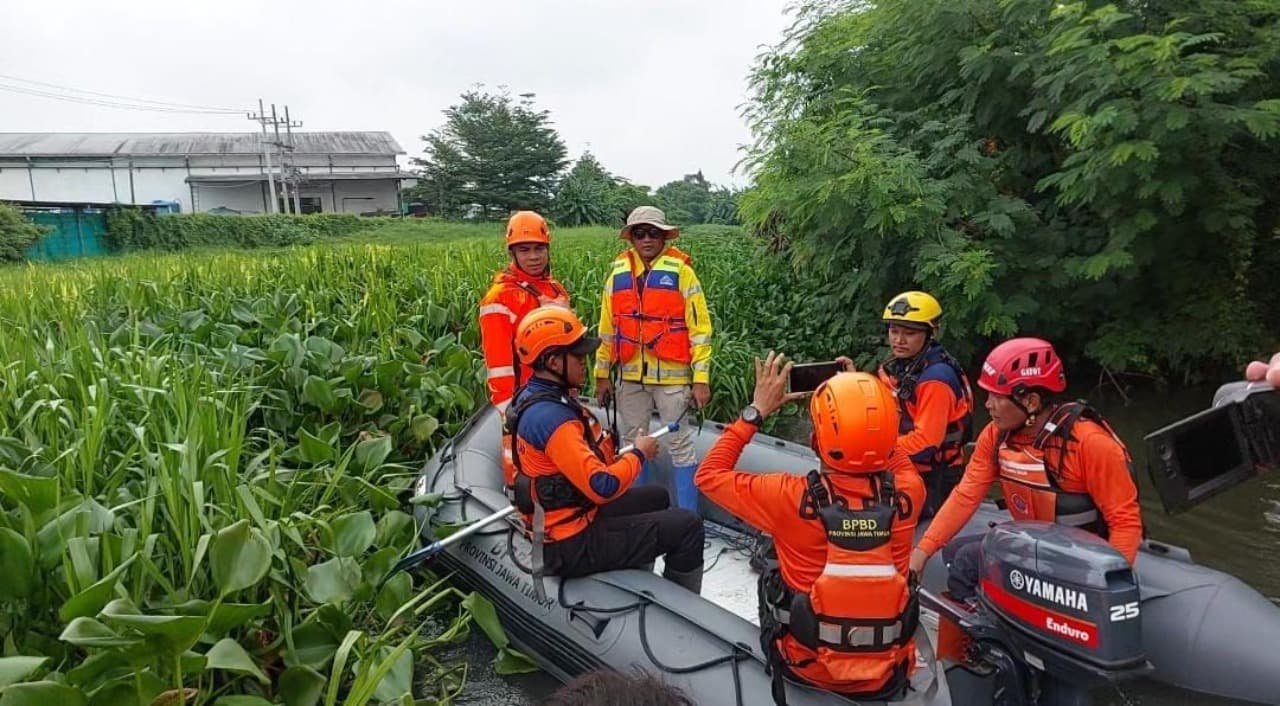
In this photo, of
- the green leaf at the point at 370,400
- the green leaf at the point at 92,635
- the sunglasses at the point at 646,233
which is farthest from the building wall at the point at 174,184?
the green leaf at the point at 92,635

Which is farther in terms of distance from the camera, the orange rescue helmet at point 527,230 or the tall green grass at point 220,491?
the orange rescue helmet at point 527,230

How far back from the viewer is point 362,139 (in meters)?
38.1

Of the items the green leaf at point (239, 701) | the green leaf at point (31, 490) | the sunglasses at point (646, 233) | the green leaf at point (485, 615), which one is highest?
the sunglasses at point (646, 233)

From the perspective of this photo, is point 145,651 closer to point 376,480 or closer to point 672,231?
point 376,480

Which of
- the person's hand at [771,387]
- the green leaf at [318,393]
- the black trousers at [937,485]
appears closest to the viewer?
the person's hand at [771,387]

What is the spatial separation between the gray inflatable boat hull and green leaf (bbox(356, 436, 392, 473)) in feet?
2.70

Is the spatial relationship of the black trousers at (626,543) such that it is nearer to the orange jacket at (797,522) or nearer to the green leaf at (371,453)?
the orange jacket at (797,522)

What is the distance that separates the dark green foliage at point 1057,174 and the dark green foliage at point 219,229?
16.3 m

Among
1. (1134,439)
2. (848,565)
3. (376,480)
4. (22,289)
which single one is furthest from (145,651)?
(1134,439)

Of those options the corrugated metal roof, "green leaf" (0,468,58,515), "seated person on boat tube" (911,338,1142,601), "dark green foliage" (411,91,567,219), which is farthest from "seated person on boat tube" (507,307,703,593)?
the corrugated metal roof

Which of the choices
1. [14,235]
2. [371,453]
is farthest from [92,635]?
[14,235]

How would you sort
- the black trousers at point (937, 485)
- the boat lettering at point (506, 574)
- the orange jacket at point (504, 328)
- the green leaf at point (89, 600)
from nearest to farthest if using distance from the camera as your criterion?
the green leaf at point (89, 600)
the boat lettering at point (506, 574)
the black trousers at point (937, 485)
the orange jacket at point (504, 328)

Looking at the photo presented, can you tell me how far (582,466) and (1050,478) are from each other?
143 centimetres

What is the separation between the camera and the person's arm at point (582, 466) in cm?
244
